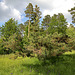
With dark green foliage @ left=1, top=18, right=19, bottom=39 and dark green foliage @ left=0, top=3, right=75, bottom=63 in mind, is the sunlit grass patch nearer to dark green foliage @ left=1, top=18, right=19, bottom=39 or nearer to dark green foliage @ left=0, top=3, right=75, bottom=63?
dark green foliage @ left=0, top=3, right=75, bottom=63

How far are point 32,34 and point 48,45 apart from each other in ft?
5.28

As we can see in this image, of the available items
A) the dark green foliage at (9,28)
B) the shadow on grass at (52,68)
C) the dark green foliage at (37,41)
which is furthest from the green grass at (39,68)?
the dark green foliage at (9,28)

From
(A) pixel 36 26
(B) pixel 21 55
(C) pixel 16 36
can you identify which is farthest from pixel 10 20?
(A) pixel 36 26

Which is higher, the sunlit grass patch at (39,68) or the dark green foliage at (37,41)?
the dark green foliage at (37,41)

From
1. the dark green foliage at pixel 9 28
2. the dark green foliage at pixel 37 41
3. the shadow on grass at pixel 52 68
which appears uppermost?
the dark green foliage at pixel 9 28

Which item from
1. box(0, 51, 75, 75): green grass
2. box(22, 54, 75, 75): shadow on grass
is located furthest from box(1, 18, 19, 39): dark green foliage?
box(22, 54, 75, 75): shadow on grass

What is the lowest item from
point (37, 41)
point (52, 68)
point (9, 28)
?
point (52, 68)

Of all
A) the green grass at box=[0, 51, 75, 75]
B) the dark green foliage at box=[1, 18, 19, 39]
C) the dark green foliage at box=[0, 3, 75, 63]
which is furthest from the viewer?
the dark green foliage at box=[1, 18, 19, 39]

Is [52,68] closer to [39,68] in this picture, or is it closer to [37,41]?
[39,68]

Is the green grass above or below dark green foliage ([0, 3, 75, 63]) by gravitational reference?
below

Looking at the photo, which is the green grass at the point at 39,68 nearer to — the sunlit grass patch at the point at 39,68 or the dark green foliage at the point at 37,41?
the sunlit grass patch at the point at 39,68

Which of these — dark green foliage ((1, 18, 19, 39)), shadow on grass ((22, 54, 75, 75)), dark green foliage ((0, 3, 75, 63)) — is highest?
dark green foliage ((1, 18, 19, 39))

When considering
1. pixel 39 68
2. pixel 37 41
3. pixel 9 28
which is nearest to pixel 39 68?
pixel 39 68

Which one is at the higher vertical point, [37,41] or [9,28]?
[9,28]
